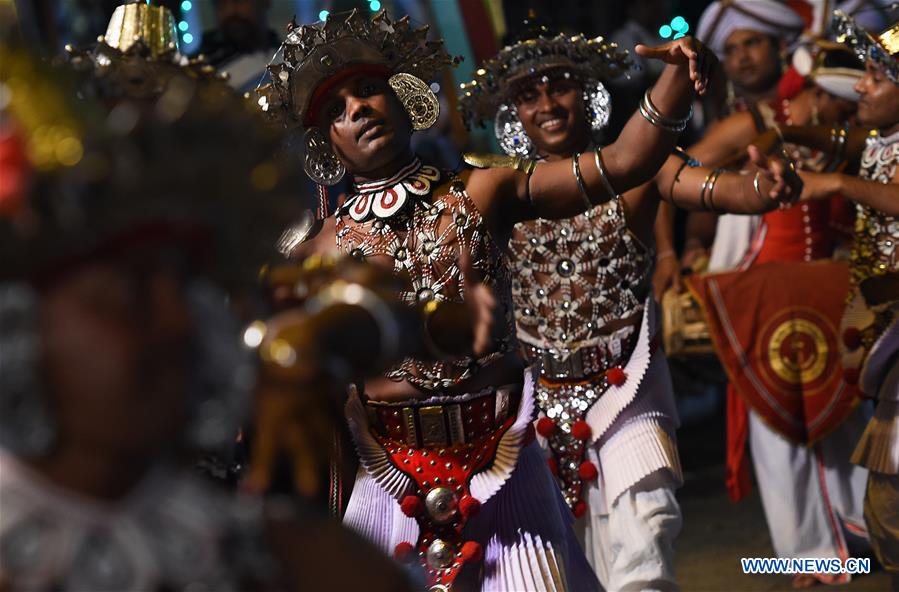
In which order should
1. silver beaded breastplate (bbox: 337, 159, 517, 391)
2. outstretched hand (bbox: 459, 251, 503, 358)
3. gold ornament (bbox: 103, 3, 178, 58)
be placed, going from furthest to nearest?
silver beaded breastplate (bbox: 337, 159, 517, 391) < gold ornament (bbox: 103, 3, 178, 58) < outstretched hand (bbox: 459, 251, 503, 358)

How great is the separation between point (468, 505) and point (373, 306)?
166 centimetres

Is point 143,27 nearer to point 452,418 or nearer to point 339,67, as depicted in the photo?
point 339,67

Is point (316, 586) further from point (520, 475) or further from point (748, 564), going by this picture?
point (748, 564)

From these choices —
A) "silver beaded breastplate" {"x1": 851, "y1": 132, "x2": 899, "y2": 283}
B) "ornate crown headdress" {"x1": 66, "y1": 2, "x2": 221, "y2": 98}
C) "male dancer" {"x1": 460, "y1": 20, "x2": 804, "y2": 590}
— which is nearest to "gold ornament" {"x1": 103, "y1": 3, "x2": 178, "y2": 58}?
"ornate crown headdress" {"x1": 66, "y1": 2, "x2": 221, "y2": 98}

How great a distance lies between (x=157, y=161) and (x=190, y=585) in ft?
1.66

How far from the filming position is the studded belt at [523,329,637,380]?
457 cm

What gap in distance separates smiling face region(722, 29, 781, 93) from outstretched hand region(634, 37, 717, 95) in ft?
12.4

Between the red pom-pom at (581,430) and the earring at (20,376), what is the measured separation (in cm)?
322

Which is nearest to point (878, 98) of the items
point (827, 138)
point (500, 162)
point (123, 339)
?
point (827, 138)

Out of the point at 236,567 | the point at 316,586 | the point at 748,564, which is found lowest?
the point at 748,564

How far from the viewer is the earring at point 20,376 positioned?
1438mm

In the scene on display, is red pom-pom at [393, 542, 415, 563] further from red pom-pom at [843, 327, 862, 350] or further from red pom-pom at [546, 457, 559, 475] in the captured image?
red pom-pom at [843, 327, 862, 350]

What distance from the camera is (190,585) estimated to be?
153 cm

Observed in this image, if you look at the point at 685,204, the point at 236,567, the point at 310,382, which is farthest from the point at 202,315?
the point at 685,204
